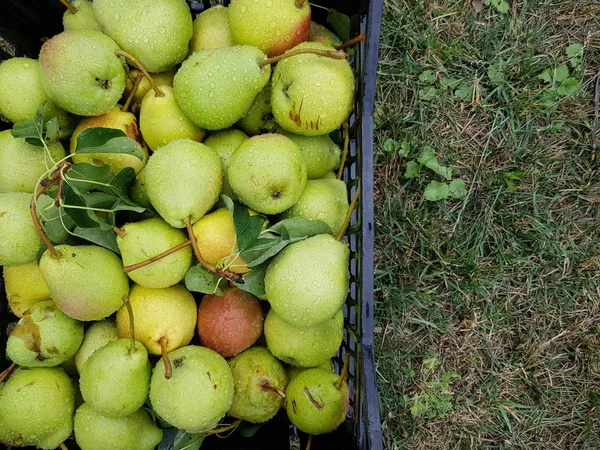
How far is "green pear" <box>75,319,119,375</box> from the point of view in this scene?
1.30 meters

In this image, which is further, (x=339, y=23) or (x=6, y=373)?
(x=339, y=23)

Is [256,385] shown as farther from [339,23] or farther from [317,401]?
[339,23]

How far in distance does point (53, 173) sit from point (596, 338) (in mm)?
1789

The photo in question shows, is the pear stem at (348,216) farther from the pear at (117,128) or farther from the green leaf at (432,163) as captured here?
the green leaf at (432,163)

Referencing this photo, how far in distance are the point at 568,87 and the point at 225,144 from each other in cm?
131

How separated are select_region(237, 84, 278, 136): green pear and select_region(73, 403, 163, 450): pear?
762 millimetres

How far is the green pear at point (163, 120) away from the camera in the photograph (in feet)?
4.15

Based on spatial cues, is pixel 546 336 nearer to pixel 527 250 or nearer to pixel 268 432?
pixel 527 250

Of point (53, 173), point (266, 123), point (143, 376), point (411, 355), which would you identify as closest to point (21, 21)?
point (53, 173)

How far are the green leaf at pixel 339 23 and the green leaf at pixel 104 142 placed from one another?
650mm

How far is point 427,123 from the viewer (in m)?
1.91

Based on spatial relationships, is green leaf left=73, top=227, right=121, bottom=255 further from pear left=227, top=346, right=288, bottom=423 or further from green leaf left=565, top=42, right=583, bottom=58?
green leaf left=565, top=42, right=583, bottom=58

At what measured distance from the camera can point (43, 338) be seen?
1.23m

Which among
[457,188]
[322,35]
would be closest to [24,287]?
[322,35]
